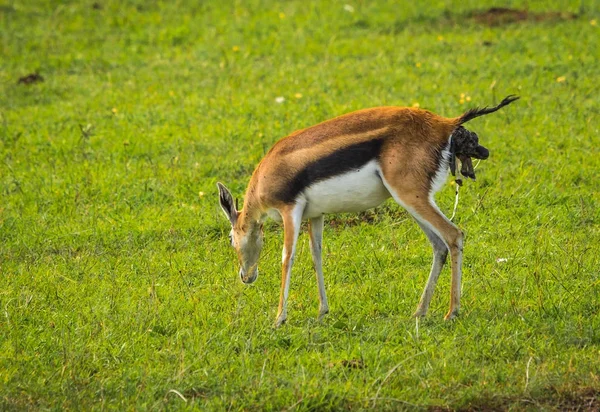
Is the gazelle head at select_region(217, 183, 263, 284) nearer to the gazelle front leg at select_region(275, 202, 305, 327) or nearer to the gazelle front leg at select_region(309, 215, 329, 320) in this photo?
the gazelle front leg at select_region(309, 215, 329, 320)

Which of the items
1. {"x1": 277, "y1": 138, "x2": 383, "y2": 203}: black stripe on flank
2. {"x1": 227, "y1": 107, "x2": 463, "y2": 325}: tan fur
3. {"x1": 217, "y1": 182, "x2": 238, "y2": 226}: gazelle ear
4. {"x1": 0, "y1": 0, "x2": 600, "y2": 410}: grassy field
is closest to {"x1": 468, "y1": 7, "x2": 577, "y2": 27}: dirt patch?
{"x1": 0, "y1": 0, "x2": 600, "y2": 410}: grassy field

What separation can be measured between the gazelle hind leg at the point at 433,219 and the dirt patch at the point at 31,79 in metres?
7.53

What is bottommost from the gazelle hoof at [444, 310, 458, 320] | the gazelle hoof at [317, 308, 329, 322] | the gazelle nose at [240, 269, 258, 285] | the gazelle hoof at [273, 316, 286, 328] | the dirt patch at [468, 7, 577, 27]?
the dirt patch at [468, 7, 577, 27]

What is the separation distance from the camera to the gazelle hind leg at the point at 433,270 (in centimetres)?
621

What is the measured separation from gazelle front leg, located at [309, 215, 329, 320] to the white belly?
363 mm

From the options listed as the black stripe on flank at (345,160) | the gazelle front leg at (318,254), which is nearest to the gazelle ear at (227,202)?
the gazelle front leg at (318,254)

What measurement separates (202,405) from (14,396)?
1.06m

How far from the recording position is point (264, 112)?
10633 millimetres

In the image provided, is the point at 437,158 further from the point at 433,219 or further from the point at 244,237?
the point at 244,237

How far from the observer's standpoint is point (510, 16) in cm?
1330

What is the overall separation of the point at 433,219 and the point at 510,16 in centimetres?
809

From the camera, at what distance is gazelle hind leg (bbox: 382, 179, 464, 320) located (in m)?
5.95

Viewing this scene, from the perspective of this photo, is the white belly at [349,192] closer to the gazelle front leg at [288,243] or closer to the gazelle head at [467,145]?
the gazelle front leg at [288,243]

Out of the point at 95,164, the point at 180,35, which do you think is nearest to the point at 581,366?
the point at 95,164
